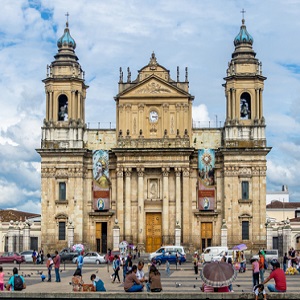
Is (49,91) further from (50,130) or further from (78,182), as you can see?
(78,182)

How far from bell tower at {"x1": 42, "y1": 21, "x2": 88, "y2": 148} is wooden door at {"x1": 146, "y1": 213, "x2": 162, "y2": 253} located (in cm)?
982

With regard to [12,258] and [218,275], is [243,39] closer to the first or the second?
[12,258]

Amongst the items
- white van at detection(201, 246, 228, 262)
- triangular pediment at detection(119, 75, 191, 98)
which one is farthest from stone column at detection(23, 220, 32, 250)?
white van at detection(201, 246, 228, 262)

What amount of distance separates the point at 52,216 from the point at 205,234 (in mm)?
14669

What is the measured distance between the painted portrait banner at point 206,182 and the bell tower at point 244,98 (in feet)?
8.96

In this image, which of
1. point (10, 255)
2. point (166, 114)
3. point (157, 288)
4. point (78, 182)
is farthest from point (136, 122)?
point (157, 288)

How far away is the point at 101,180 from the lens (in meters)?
75.1

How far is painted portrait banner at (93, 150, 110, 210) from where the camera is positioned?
74.6 m

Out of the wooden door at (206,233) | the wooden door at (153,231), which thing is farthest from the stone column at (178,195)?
the wooden door at (206,233)

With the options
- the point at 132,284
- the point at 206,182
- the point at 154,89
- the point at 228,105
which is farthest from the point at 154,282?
the point at 228,105

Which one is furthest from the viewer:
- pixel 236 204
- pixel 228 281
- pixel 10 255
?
pixel 236 204

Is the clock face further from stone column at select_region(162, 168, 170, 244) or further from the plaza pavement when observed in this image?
the plaza pavement

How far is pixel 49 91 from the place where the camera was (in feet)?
250

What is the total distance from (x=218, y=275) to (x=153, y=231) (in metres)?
46.1
